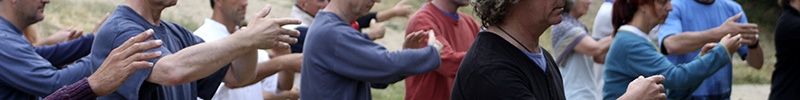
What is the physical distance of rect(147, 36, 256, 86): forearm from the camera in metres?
3.83

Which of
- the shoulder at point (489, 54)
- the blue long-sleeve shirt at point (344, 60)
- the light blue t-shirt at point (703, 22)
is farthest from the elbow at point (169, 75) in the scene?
the light blue t-shirt at point (703, 22)

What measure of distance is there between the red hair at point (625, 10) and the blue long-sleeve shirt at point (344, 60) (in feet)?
2.94

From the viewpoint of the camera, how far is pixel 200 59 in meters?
3.83

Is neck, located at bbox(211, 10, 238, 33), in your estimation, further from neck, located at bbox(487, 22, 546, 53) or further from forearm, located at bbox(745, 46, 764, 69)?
forearm, located at bbox(745, 46, 764, 69)

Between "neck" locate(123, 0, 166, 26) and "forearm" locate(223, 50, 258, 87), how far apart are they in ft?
1.03

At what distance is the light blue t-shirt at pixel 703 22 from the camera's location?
6.70m

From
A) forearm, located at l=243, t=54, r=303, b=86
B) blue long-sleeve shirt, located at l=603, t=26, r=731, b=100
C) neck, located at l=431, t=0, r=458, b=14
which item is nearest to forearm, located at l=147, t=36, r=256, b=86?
forearm, located at l=243, t=54, r=303, b=86

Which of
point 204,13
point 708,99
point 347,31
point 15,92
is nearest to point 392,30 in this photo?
point 204,13

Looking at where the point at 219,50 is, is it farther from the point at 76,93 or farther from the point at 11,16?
the point at 11,16

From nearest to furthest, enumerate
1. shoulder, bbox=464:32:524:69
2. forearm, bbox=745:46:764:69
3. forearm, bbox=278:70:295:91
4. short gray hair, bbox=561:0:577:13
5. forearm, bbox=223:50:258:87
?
shoulder, bbox=464:32:524:69
forearm, bbox=223:50:258:87
forearm, bbox=278:70:295:91
forearm, bbox=745:46:764:69
short gray hair, bbox=561:0:577:13

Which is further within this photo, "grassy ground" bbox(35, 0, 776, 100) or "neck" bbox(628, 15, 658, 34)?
"grassy ground" bbox(35, 0, 776, 100)

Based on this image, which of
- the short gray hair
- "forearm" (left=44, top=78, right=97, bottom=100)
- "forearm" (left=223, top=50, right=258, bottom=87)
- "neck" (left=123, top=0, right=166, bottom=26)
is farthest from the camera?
the short gray hair

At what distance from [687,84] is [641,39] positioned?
276 mm

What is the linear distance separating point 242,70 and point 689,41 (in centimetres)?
255
